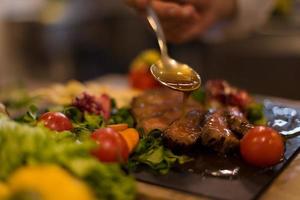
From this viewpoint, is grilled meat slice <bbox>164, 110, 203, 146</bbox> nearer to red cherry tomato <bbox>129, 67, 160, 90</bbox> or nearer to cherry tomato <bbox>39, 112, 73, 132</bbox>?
cherry tomato <bbox>39, 112, 73, 132</bbox>

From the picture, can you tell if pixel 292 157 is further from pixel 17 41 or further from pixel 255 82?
pixel 17 41

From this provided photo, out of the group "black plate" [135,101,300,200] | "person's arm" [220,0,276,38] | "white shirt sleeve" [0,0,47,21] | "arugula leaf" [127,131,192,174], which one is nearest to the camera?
"black plate" [135,101,300,200]

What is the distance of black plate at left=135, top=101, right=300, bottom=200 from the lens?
57.9 inches

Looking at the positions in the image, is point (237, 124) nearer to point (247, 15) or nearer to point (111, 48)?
point (247, 15)

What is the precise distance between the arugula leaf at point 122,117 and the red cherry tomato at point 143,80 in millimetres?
678

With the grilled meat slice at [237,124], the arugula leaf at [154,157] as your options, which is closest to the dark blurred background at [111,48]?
the grilled meat slice at [237,124]

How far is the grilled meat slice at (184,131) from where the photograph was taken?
5.62 ft

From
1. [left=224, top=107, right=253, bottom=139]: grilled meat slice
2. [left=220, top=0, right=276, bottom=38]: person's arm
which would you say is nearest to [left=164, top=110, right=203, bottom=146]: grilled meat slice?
[left=224, top=107, right=253, bottom=139]: grilled meat slice

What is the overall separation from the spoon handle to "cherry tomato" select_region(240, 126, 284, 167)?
0.59 metres

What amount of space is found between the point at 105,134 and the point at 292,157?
64 centimetres

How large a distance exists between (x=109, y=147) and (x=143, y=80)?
1.42 metres

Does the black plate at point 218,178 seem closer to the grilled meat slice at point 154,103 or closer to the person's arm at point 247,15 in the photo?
the grilled meat slice at point 154,103

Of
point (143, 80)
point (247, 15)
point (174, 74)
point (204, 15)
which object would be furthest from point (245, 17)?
point (174, 74)

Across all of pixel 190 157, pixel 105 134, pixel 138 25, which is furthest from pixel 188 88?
pixel 138 25
